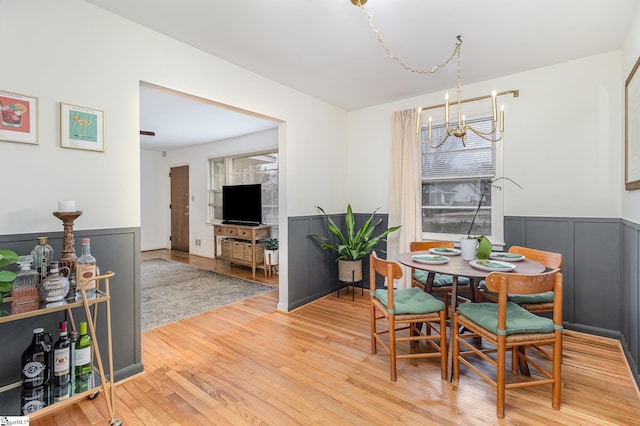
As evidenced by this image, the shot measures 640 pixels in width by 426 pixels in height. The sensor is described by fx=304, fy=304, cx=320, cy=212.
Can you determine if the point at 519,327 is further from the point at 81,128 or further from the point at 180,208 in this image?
the point at 180,208

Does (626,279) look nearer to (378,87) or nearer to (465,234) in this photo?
(465,234)

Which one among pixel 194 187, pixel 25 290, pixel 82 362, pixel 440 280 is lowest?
pixel 82 362

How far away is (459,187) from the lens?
346 cm

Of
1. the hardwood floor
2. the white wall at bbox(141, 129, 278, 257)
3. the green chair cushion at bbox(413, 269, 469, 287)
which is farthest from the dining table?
the white wall at bbox(141, 129, 278, 257)

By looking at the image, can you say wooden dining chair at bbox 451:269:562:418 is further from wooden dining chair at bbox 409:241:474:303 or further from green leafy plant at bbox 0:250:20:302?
green leafy plant at bbox 0:250:20:302

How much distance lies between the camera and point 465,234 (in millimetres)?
3402

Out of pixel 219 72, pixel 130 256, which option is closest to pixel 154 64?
pixel 219 72

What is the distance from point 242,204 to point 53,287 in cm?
395

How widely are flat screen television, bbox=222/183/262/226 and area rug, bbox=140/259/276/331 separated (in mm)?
1018

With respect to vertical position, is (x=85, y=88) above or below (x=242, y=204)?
above

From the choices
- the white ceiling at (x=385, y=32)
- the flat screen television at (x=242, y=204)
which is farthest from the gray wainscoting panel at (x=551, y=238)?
the flat screen television at (x=242, y=204)

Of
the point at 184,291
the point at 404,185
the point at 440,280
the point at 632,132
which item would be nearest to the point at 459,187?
the point at 404,185

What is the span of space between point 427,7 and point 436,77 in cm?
121

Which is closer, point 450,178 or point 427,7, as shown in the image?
point 427,7
